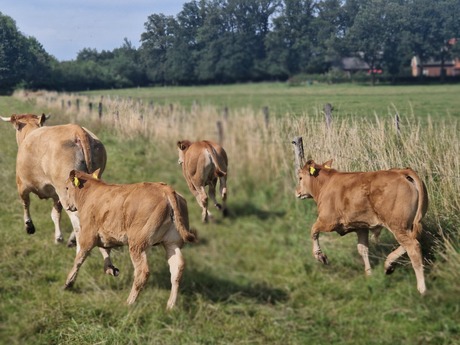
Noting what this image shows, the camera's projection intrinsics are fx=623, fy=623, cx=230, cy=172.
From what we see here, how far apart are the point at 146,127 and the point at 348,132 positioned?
1909 mm

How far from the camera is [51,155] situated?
5.55 m

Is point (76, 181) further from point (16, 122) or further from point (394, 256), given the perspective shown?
point (16, 122)

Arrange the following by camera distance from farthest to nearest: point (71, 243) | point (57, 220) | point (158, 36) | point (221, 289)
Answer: point (221, 289) < point (57, 220) < point (71, 243) < point (158, 36)

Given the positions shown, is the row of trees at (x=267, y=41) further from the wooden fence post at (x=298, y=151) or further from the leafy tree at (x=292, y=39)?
the wooden fence post at (x=298, y=151)

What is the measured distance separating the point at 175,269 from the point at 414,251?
132 cm

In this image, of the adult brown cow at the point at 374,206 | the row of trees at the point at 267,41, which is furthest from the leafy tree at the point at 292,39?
the adult brown cow at the point at 374,206

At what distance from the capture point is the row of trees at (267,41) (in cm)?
484

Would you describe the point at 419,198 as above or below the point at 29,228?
above

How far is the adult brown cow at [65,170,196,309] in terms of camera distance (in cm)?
349

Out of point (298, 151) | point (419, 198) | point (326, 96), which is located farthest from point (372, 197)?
point (326, 96)

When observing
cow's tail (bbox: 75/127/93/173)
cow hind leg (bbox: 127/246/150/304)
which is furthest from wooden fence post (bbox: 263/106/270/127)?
cow hind leg (bbox: 127/246/150/304)

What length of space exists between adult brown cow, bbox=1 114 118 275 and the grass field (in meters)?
0.32

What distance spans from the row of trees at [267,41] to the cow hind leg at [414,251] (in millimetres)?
1949

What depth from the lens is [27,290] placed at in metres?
8.40
